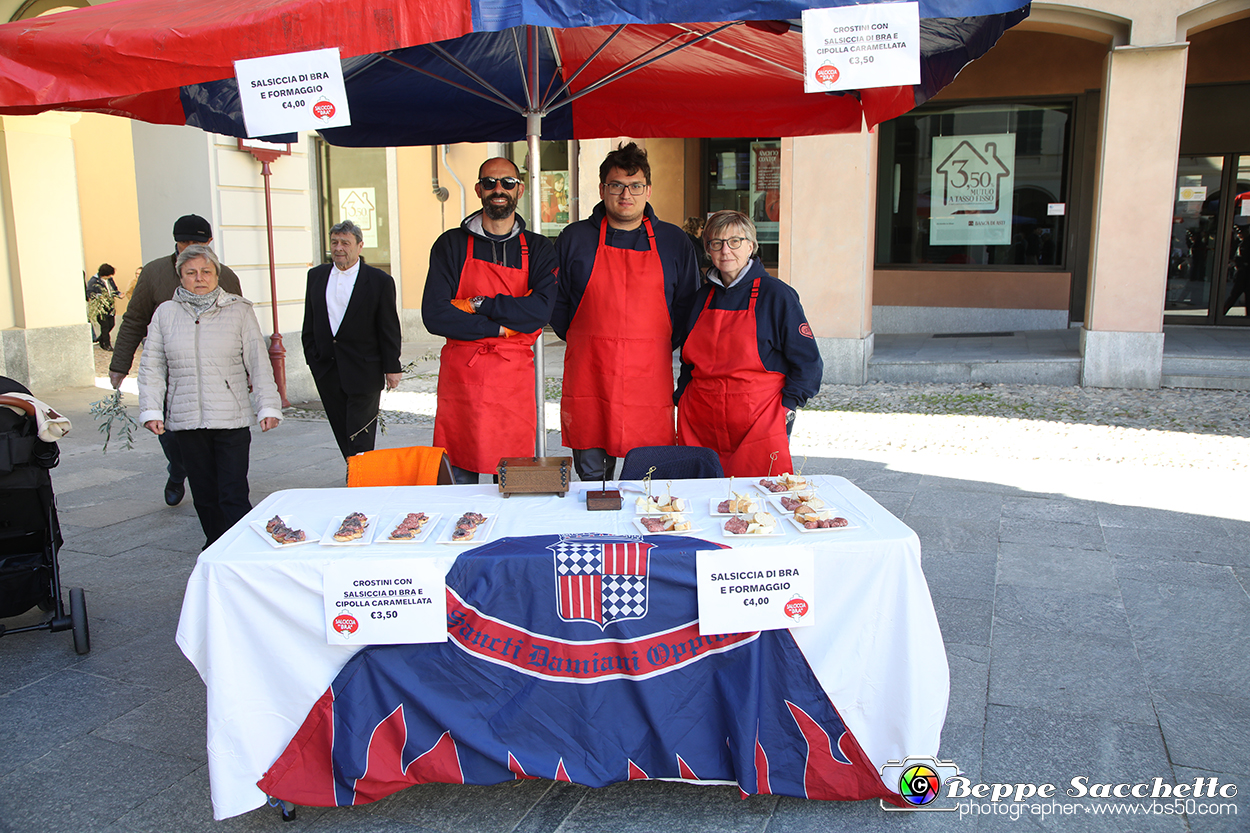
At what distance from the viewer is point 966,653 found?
140 inches

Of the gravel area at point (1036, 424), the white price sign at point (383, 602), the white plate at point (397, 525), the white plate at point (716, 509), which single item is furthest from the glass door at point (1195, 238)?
the white price sign at point (383, 602)

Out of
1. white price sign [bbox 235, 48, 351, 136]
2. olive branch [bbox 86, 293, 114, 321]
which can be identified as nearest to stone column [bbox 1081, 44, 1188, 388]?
white price sign [bbox 235, 48, 351, 136]

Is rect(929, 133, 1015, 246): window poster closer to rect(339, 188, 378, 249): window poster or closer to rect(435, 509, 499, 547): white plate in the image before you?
rect(339, 188, 378, 249): window poster

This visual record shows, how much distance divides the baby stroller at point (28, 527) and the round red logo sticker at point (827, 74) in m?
3.02

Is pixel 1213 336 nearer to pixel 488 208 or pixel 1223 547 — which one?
pixel 1223 547

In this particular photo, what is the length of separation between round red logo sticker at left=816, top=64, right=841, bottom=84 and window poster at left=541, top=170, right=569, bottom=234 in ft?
40.1

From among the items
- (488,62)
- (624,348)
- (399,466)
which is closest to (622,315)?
(624,348)

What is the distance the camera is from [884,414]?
810 cm

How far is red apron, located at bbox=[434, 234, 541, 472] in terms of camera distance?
12.7 ft

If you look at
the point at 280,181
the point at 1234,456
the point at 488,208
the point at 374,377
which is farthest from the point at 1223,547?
the point at 280,181

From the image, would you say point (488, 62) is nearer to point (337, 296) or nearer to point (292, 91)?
point (337, 296)

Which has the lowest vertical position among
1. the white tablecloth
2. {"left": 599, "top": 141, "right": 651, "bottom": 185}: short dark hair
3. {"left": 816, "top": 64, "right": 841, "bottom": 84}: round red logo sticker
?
the white tablecloth

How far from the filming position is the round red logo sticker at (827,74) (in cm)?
259

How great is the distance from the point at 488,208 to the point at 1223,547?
13.1ft
